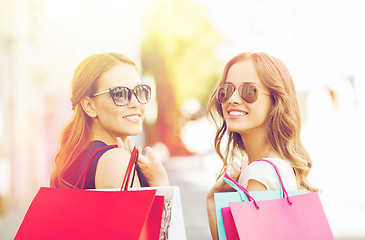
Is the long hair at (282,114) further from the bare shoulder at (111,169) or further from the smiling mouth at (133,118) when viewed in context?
the bare shoulder at (111,169)

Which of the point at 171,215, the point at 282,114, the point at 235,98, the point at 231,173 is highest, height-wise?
the point at 235,98

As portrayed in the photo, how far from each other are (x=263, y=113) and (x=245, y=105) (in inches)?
4.0

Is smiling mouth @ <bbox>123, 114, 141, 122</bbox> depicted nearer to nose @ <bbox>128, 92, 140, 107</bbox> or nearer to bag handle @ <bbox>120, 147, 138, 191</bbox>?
nose @ <bbox>128, 92, 140, 107</bbox>

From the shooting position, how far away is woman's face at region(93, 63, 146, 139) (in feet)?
6.68

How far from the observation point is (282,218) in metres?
1.76

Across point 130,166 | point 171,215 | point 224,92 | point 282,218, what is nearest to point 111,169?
point 130,166

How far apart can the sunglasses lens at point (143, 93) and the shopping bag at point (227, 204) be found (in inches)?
23.2

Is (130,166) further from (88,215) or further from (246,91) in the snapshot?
(246,91)

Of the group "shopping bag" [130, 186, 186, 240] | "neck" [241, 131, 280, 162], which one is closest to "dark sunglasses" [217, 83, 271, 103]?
"neck" [241, 131, 280, 162]

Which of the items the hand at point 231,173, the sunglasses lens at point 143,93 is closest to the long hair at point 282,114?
the hand at point 231,173

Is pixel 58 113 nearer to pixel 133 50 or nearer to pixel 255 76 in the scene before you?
pixel 133 50

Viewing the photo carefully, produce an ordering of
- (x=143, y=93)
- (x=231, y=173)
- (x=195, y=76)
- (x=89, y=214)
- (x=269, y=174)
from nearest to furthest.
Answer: (x=89, y=214)
(x=269, y=174)
(x=231, y=173)
(x=143, y=93)
(x=195, y=76)

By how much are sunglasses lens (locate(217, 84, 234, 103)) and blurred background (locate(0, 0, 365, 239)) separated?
0.92 meters

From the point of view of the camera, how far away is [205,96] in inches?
453
